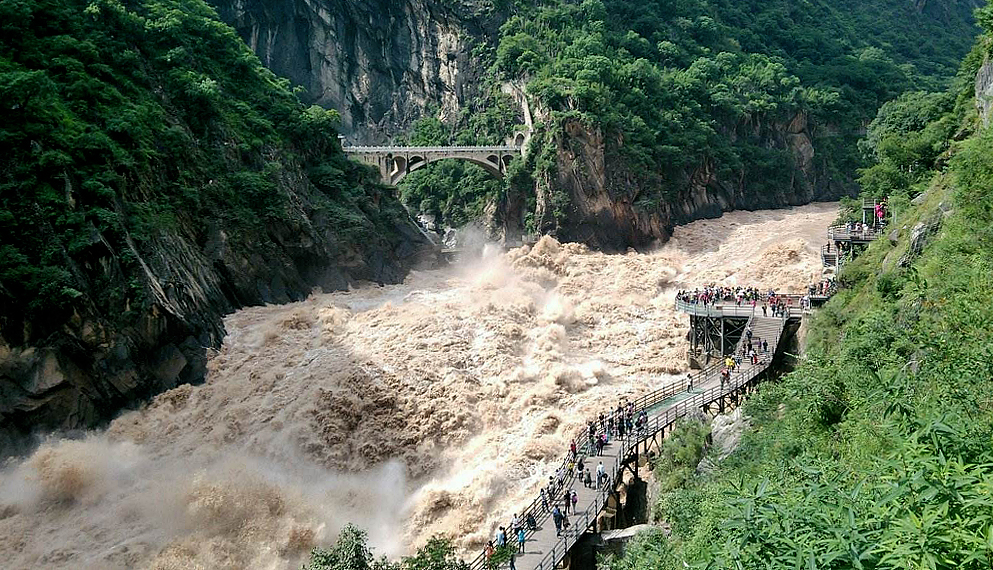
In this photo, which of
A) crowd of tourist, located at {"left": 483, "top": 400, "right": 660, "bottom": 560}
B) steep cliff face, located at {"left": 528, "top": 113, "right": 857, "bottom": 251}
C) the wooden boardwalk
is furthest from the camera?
steep cliff face, located at {"left": 528, "top": 113, "right": 857, "bottom": 251}

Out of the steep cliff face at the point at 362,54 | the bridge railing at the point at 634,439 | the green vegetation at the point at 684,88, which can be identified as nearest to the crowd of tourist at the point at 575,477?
the bridge railing at the point at 634,439

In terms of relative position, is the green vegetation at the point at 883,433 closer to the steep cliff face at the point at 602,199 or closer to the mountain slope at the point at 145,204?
the mountain slope at the point at 145,204

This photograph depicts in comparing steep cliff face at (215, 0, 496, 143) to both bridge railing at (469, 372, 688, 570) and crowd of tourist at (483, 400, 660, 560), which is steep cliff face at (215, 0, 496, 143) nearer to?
bridge railing at (469, 372, 688, 570)

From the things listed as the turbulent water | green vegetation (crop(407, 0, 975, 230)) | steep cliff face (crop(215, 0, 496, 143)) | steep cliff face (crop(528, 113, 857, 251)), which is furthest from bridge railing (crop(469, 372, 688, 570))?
steep cliff face (crop(215, 0, 496, 143))

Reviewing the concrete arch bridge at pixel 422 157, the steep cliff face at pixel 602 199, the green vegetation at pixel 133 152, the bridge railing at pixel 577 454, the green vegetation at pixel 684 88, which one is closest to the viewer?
the bridge railing at pixel 577 454

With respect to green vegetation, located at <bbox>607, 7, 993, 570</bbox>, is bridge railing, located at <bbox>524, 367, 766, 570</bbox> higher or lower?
lower
